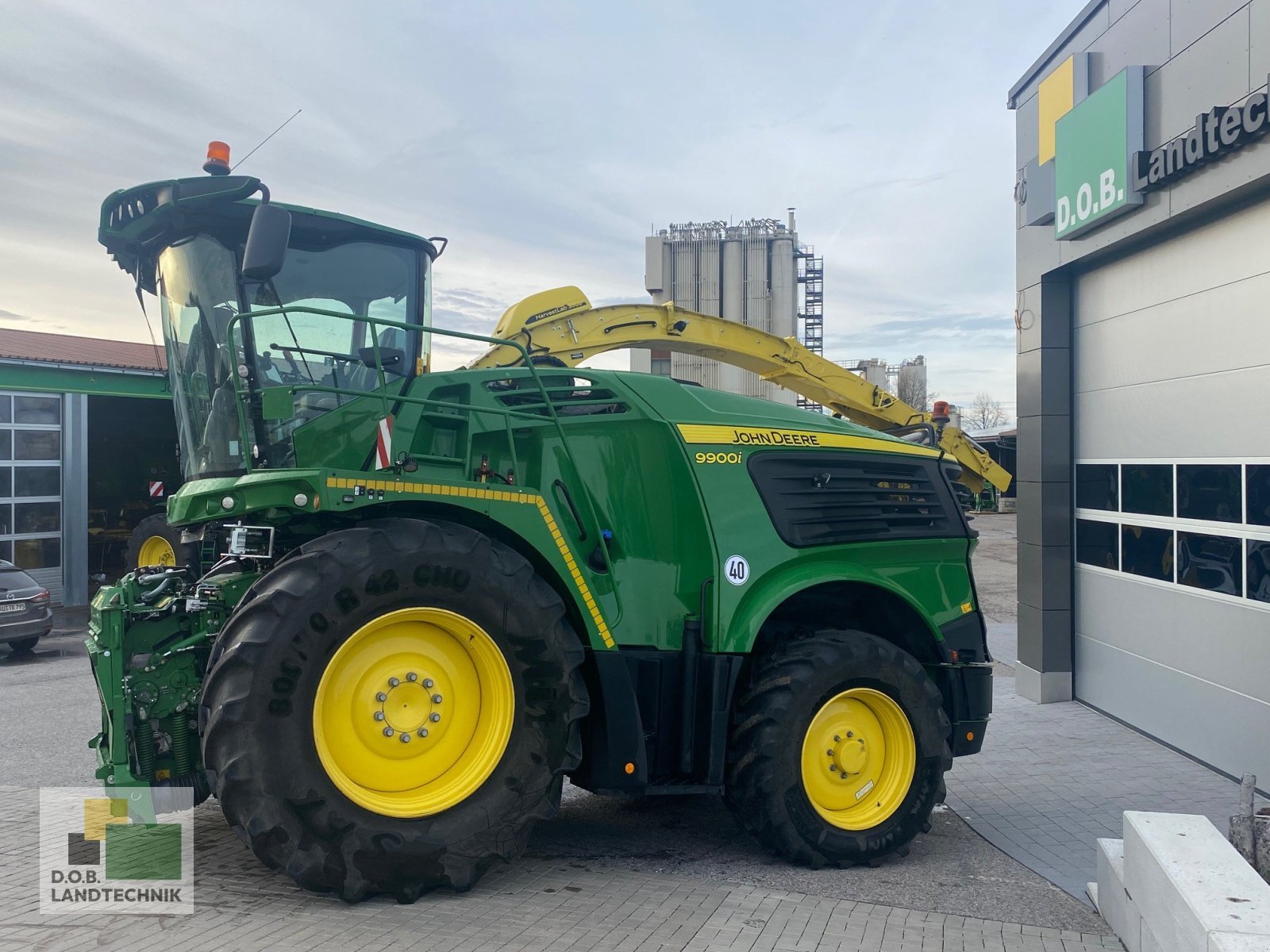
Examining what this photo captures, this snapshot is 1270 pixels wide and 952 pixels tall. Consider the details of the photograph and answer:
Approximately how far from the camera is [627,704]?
503 centimetres

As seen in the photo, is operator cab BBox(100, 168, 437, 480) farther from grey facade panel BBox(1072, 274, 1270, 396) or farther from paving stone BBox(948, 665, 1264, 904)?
grey facade panel BBox(1072, 274, 1270, 396)

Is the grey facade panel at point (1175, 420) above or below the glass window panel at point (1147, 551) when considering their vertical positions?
above

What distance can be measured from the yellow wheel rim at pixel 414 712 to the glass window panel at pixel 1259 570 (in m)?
5.19

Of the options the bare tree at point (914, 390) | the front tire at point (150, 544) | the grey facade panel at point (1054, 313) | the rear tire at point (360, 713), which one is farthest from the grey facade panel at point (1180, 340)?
the bare tree at point (914, 390)

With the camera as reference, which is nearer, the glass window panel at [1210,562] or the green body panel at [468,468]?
the green body panel at [468,468]

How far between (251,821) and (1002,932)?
3292 mm

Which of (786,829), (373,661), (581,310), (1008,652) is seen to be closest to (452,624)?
(373,661)

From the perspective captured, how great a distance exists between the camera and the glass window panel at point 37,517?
700 inches

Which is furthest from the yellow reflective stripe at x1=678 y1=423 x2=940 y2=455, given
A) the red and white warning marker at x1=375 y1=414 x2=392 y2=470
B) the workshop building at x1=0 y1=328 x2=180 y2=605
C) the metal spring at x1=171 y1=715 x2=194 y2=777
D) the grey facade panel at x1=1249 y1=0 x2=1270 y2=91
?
the workshop building at x1=0 y1=328 x2=180 y2=605

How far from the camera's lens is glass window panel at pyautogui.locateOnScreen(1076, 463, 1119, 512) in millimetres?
9031

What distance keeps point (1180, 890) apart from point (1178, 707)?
15.8ft

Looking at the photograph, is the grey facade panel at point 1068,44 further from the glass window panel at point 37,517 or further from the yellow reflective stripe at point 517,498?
the glass window panel at point 37,517

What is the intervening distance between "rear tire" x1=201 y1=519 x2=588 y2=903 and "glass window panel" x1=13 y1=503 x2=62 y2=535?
16063 mm

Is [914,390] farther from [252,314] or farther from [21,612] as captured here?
[252,314]
